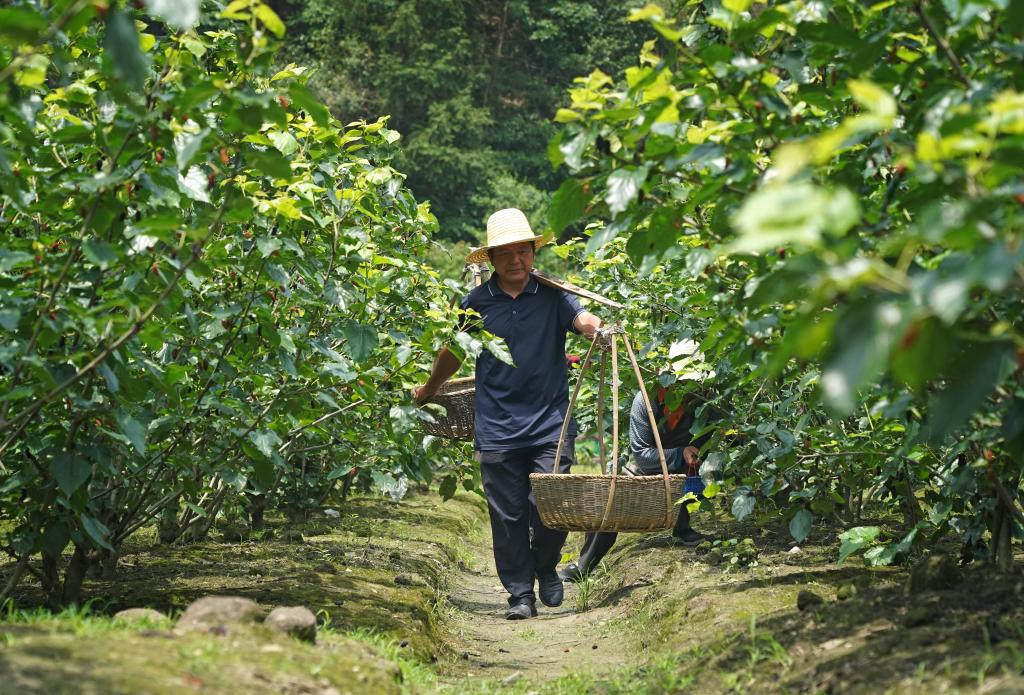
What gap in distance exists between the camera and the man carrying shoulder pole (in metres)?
5.71

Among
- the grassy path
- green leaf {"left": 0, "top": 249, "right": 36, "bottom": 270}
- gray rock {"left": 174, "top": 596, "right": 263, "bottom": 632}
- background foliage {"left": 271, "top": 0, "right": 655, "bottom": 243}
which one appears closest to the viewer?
green leaf {"left": 0, "top": 249, "right": 36, "bottom": 270}

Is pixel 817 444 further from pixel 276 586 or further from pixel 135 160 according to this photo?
pixel 135 160

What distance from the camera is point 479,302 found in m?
5.86

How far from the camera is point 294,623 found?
343cm

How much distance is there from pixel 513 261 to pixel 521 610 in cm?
169

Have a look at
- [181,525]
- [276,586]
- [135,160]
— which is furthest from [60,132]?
[181,525]

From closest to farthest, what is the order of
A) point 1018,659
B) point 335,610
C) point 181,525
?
point 1018,659 → point 335,610 → point 181,525

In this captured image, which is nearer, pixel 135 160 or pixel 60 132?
pixel 60 132

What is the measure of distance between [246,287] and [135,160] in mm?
726

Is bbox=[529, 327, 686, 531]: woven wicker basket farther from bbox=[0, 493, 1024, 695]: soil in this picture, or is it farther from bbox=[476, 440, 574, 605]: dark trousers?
→ bbox=[476, 440, 574, 605]: dark trousers

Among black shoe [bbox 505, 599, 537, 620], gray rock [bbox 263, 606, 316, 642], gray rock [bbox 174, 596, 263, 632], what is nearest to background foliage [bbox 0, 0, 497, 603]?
gray rock [bbox 174, 596, 263, 632]

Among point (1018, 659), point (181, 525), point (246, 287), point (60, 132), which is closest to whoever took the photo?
point (1018, 659)

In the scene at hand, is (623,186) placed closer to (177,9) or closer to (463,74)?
(177,9)

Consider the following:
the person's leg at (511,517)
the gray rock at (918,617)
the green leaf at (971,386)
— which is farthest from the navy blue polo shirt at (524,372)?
the green leaf at (971,386)
